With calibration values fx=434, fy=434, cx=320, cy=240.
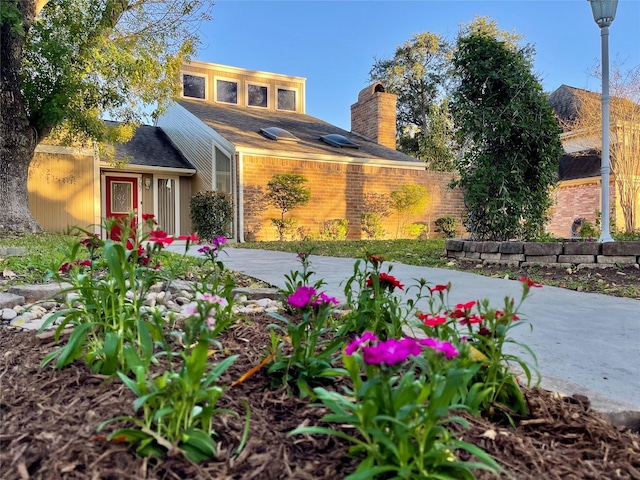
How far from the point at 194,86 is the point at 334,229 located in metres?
6.84

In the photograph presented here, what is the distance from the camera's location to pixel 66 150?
10820 mm

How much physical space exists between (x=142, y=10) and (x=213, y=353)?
10.3 metres

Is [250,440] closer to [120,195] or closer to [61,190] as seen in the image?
[61,190]

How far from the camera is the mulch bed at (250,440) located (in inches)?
36.6

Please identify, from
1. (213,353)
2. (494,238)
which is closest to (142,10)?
(494,238)

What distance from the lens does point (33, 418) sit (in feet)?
3.67

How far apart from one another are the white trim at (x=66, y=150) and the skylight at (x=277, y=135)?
439 centimetres

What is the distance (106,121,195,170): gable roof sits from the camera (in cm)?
1191

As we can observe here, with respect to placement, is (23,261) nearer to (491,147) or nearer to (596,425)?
(596,425)

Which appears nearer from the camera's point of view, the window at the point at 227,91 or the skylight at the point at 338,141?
the skylight at the point at 338,141

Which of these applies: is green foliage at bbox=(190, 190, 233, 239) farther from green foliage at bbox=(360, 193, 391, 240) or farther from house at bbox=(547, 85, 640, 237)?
house at bbox=(547, 85, 640, 237)

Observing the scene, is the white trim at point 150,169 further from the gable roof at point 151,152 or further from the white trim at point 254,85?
the white trim at point 254,85

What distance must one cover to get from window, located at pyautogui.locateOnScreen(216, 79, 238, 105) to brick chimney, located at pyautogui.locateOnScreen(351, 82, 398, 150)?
14.2ft

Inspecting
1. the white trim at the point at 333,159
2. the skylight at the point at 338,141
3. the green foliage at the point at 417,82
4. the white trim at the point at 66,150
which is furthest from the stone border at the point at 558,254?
the green foliage at the point at 417,82
